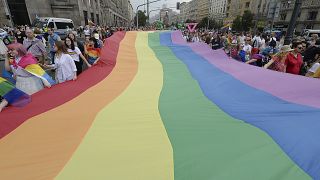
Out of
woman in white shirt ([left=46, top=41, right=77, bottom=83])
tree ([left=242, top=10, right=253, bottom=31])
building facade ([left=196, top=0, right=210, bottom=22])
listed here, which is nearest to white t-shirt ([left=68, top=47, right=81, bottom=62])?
woman in white shirt ([left=46, top=41, right=77, bottom=83])

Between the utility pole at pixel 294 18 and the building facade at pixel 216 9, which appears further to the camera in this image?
the building facade at pixel 216 9

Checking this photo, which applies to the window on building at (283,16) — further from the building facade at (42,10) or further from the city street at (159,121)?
the city street at (159,121)

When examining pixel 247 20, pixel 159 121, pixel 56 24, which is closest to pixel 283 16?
pixel 247 20

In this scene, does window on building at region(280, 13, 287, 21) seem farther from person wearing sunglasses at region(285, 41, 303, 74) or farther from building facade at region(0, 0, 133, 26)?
person wearing sunglasses at region(285, 41, 303, 74)

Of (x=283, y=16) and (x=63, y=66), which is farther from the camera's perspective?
(x=283, y=16)

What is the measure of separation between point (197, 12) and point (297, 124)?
158m

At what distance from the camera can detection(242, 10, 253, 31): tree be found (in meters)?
55.5

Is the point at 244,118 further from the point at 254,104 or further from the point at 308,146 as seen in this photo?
the point at 308,146

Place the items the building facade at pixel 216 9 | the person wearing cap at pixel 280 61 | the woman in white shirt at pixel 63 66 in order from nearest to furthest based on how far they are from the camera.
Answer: the woman in white shirt at pixel 63 66 < the person wearing cap at pixel 280 61 < the building facade at pixel 216 9

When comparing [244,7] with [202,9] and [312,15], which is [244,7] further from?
[202,9]

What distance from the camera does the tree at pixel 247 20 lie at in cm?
5547

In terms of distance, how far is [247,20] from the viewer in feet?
183

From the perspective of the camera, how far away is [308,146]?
2066mm

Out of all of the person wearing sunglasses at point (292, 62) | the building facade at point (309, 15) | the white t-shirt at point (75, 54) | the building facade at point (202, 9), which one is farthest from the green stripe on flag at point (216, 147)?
the building facade at point (202, 9)
